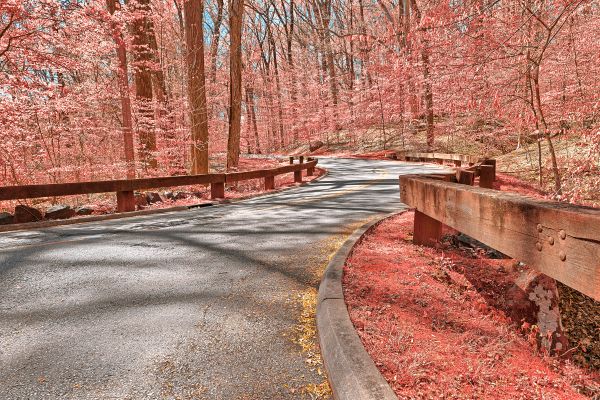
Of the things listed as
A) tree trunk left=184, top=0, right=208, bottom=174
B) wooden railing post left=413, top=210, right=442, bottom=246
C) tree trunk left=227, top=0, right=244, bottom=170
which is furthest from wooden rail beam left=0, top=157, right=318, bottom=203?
Result: wooden railing post left=413, top=210, right=442, bottom=246

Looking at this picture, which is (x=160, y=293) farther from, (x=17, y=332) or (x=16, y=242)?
(x=16, y=242)

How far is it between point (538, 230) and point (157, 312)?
9.76 feet

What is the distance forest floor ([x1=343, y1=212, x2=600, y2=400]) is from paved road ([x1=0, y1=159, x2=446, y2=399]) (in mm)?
539

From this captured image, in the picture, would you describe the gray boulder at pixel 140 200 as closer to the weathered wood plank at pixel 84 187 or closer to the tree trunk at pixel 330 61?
the weathered wood plank at pixel 84 187

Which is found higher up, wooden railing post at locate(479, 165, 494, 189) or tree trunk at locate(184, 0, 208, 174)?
tree trunk at locate(184, 0, 208, 174)

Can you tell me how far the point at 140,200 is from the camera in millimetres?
10211

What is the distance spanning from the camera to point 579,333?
2990mm

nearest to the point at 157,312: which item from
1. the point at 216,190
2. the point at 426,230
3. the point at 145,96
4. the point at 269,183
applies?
the point at 426,230

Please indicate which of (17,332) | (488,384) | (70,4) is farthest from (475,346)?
(70,4)

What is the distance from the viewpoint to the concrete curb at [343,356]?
1864 mm

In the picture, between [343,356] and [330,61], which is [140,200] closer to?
[343,356]

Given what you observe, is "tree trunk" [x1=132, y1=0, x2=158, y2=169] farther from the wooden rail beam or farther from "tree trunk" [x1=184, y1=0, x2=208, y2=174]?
the wooden rail beam

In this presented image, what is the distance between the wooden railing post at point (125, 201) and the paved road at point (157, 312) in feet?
8.64

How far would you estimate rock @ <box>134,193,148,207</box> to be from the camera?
398 inches
